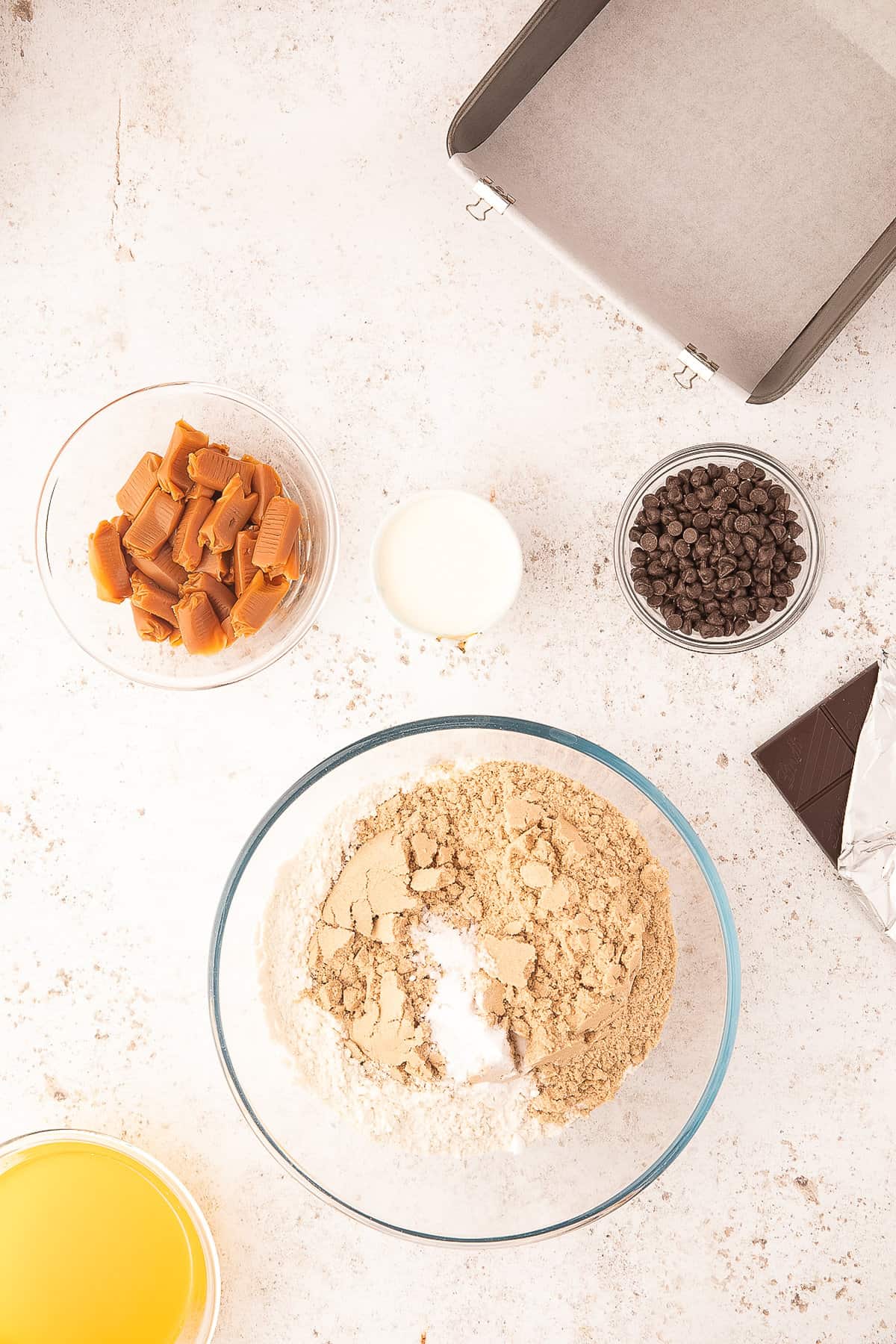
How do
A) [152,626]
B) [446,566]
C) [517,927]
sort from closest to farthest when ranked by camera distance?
[517,927] → [152,626] → [446,566]

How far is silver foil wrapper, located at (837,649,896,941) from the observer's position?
179 cm

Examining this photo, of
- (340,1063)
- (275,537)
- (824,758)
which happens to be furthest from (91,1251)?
(824,758)

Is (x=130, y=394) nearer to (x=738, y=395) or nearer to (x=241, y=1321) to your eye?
(x=738, y=395)

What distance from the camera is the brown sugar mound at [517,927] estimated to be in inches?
61.3

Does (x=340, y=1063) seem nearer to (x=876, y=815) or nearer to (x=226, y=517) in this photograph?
(x=226, y=517)

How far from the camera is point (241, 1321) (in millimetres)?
1852

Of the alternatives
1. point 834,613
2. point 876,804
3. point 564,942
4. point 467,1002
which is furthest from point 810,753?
point 467,1002

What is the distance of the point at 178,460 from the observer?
1642 millimetres

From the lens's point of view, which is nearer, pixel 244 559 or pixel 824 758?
pixel 244 559

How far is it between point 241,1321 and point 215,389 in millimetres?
2017

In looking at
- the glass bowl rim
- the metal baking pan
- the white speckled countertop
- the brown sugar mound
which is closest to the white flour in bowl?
the brown sugar mound

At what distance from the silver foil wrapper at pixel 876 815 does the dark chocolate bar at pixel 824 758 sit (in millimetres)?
16

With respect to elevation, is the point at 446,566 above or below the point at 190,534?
above

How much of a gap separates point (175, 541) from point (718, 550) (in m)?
1.08
